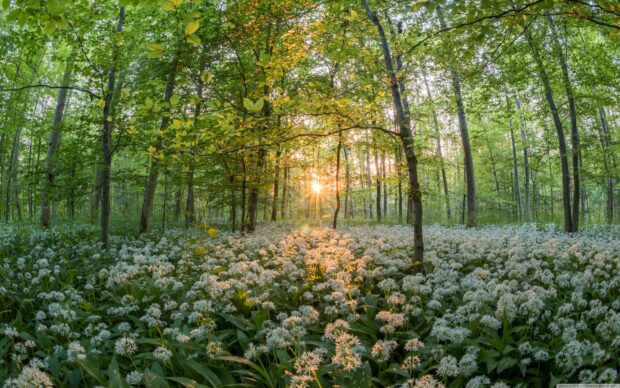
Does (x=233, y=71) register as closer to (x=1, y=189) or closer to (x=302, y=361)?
(x=302, y=361)

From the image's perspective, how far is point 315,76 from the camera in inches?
703

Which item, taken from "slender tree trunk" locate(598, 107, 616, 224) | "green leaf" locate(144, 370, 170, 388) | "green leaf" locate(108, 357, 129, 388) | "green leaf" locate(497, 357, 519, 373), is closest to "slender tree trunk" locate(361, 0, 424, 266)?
"green leaf" locate(497, 357, 519, 373)

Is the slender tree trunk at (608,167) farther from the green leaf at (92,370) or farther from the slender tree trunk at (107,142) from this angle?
the green leaf at (92,370)

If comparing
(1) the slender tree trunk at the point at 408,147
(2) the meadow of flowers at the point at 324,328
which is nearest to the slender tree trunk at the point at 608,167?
(1) the slender tree trunk at the point at 408,147

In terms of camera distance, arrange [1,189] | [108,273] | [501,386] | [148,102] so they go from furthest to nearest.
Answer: [1,189], [108,273], [148,102], [501,386]

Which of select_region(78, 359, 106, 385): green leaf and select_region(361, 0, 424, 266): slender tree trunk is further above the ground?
select_region(361, 0, 424, 266): slender tree trunk

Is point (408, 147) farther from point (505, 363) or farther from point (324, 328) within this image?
point (505, 363)

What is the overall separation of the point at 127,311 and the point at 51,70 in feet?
106

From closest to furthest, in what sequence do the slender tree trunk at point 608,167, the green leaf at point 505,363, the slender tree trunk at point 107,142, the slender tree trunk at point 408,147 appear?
Result: the green leaf at point 505,363 → the slender tree trunk at point 408,147 → the slender tree trunk at point 107,142 → the slender tree trunk at point 608,167

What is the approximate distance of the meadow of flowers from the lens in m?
3.62

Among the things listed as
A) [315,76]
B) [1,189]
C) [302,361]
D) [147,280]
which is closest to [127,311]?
[147,280]

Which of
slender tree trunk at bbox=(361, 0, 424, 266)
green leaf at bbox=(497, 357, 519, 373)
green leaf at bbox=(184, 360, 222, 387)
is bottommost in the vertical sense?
green leaf at bbox=(184, 360, 222, 387)

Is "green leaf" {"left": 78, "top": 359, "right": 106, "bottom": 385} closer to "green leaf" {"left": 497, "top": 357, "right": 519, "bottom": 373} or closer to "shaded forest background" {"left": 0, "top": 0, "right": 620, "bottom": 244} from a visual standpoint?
"shaded forest background" {"left": 0, "top": 0, "right": 620, "bottom": 244}

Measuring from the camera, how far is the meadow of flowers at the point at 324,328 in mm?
3623
